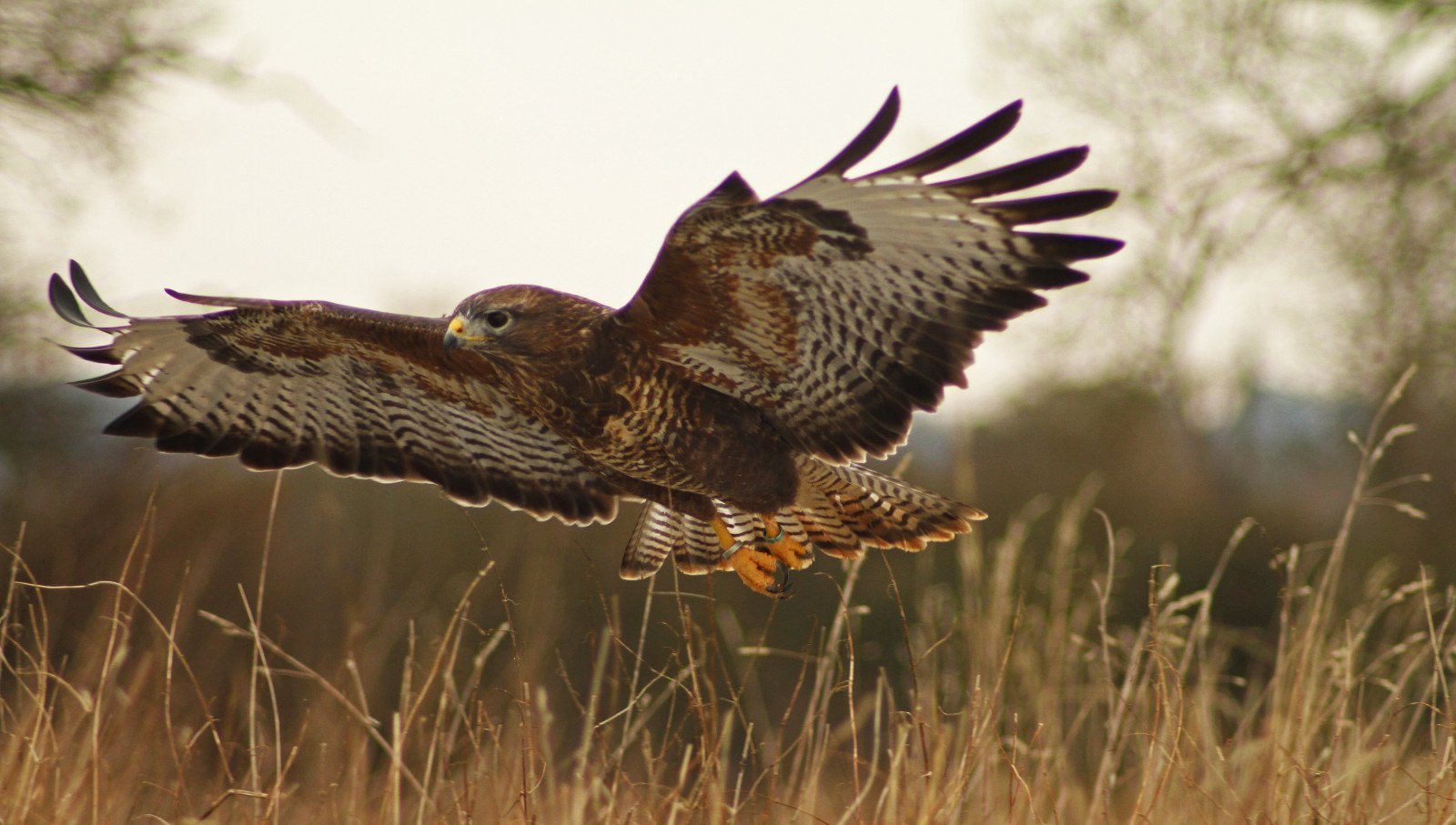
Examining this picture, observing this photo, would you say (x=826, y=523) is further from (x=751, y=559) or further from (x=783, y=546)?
(x=751, y=559)

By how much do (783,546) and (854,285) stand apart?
1.25 meters

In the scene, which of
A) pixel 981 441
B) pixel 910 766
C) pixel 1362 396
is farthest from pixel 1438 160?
pixel 910 766

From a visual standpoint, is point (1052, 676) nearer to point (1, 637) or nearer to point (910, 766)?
point (910, 766)

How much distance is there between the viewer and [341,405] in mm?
4895

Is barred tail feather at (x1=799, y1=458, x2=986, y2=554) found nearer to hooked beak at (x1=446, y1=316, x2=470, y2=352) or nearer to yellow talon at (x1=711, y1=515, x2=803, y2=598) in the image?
yellow talon at (x1=711, y1=515, x2=803, y2=598)

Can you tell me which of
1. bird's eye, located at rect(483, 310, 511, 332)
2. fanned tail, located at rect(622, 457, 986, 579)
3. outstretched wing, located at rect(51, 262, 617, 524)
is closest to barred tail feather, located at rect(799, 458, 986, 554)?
fanned tail, located at rect(622, 457, 986, 579)

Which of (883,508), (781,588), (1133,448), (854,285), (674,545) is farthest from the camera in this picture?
(1133,448)

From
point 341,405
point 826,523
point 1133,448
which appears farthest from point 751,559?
Answer: point 1133,448

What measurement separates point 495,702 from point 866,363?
20.8ft

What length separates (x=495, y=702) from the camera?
9.41 metres

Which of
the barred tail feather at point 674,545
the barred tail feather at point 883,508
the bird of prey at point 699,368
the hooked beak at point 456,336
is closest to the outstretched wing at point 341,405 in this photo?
the bird of prey at point 699,368

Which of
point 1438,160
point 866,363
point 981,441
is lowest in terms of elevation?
point 981,441

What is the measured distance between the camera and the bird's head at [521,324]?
3992 mm

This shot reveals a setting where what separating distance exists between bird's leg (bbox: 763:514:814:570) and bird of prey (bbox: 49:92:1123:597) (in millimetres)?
13
